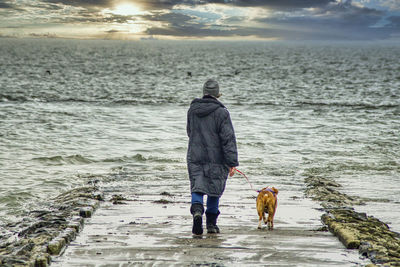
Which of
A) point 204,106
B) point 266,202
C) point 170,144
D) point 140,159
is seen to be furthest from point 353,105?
point 204,106

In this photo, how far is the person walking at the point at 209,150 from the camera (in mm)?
5613

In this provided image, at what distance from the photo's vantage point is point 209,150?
5684mm

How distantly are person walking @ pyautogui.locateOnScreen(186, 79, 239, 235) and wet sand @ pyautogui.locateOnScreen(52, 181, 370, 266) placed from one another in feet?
1.52

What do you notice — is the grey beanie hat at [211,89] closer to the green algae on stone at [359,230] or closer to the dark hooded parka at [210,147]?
the dark hooded parka at [210,147]

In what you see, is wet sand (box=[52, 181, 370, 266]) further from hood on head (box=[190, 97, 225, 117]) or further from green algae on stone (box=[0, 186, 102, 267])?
hood on head (box=[190, 97, 225, 117])

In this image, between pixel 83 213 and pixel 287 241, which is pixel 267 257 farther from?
pixel 83 213

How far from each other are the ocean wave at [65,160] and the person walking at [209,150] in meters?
7.15

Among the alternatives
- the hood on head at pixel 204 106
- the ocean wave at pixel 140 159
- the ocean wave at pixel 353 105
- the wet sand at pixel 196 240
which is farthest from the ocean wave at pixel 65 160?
the ocean wave at pixel 353 105

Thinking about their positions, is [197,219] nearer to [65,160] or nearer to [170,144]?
[65,160]

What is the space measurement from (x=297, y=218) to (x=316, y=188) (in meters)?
2.50

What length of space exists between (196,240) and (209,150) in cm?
105

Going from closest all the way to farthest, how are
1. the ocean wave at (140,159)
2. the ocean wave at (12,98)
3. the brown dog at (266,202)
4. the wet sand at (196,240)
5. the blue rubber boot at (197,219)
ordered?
the wet sand at (196,240)
the blue rubber boot at (197,219)
the brown dog at (266,202)
the ocean wave at (140,159)
the ocean wave at (12,98)

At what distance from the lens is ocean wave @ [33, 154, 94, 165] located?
12.3 m

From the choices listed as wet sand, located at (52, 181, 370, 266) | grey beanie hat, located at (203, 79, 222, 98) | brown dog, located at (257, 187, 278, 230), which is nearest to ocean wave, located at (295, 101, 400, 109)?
wet sand, located at (52, 181, 370, 266)
